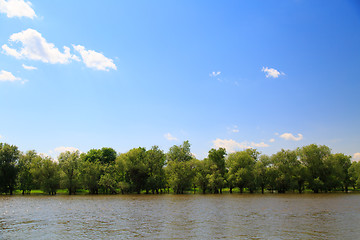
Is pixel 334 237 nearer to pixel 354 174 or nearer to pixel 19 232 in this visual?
pixel 19 232

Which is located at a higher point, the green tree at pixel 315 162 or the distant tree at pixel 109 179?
the green tree at pixel 315 162

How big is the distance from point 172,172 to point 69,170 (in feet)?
132

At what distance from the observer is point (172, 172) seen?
105 m

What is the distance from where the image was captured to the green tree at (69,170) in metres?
100

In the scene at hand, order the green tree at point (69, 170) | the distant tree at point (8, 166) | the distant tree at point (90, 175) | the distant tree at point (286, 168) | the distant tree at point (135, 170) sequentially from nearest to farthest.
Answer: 1. the distant tree at point (8, 166)
2. the green tree at point (69, 170)
3. the distant tree at point (90, 175)
4. the distant tree at point (286, 168)
5. the distant tree at point (135, 170)

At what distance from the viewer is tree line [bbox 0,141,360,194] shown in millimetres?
101000

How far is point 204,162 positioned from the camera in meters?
109

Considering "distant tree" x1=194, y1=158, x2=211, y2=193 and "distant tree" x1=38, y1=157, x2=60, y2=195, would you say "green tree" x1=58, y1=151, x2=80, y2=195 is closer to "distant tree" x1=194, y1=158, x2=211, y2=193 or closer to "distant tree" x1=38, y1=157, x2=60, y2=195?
"distant tree" x1=38, y1=157, x2=60, y2=195

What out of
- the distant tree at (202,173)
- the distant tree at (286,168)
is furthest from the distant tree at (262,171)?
the distant tree at (202,173)

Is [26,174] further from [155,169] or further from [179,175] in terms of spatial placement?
[179,175]

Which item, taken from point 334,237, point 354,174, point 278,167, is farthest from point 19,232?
point 354,174

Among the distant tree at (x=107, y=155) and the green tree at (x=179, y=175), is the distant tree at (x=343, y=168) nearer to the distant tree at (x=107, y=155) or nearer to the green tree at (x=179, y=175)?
the green tree at (x=179, y=175)

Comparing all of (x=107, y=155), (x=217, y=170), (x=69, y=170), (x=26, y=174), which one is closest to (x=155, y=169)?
(x=217, y=170)


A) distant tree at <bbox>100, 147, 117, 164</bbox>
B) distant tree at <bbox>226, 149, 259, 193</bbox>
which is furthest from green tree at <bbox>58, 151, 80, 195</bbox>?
distant tree at <bbox>226, 149, 259, 193</bbox>
